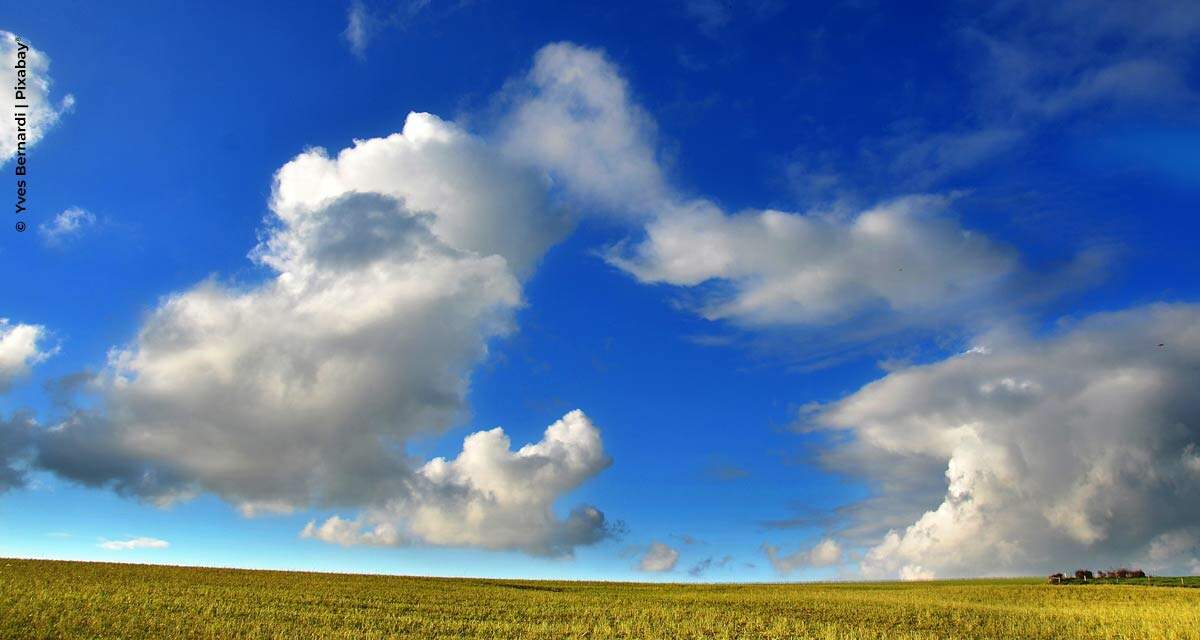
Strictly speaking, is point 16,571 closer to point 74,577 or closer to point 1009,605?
point 74,577

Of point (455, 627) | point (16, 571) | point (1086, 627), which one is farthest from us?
point (16, 571)

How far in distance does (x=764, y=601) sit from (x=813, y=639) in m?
24.6

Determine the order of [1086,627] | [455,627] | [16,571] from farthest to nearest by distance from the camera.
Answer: [16,571]
[1086,627]
[455,627]

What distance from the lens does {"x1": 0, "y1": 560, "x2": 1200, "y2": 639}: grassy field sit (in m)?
36.3

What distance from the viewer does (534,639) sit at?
118 ft

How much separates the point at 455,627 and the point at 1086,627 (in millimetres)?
42181

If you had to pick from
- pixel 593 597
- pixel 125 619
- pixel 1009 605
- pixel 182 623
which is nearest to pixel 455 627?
pixel 182 623

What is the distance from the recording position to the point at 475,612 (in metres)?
48.2

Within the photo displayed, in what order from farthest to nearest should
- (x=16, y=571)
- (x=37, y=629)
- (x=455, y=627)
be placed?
(x=16, y=571), (x=455, y=627), (x=37, y=629)

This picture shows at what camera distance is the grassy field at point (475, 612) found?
1431 inches

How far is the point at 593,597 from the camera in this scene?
214ft

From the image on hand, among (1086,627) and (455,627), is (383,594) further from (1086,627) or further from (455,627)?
(1086,627)

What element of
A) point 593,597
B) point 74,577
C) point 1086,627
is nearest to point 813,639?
point 1086,627

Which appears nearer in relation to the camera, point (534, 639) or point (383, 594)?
point (534, 639)
